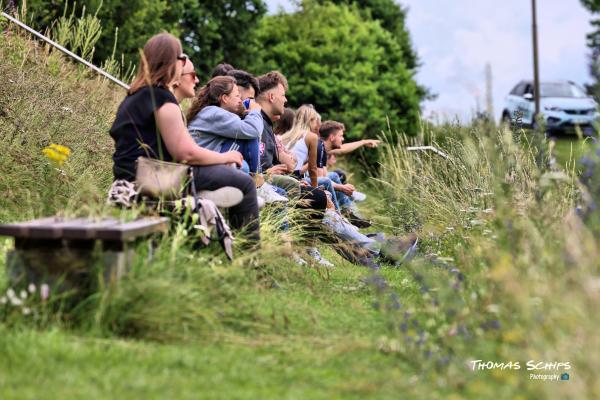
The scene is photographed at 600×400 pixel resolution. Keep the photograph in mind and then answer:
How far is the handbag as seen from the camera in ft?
16.7

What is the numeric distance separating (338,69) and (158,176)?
46.2ft

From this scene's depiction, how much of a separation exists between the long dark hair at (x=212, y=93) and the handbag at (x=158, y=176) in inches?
54.7

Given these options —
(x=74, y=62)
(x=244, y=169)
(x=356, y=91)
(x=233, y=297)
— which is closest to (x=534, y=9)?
(x=356, y=91)

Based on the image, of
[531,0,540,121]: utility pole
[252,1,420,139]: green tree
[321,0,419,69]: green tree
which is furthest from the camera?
[321,0,419,69]: green tree

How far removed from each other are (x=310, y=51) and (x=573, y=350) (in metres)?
16.0

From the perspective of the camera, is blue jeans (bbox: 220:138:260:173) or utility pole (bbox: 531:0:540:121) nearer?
blue jeans (bbox: 220:138:260:173)

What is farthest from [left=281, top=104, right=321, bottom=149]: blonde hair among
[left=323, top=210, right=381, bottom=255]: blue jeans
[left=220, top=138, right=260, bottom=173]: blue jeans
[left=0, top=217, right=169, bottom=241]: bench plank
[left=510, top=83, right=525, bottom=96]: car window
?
[left=510, top=83, right=525, bottom=96]: car window

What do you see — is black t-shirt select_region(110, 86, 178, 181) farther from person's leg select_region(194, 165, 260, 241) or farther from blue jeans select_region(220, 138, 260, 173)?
blue jeans select_region(220, 138, 260, 173)

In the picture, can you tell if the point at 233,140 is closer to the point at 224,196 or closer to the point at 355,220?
the point at 224,196

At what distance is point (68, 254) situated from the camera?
4246 mm

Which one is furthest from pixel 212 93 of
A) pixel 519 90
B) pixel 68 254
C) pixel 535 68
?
pixel 519 90

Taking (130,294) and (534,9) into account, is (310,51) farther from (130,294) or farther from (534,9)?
(130,294)

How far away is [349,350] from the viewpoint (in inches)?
168

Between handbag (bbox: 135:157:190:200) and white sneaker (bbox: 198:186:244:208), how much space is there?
1.20ft
